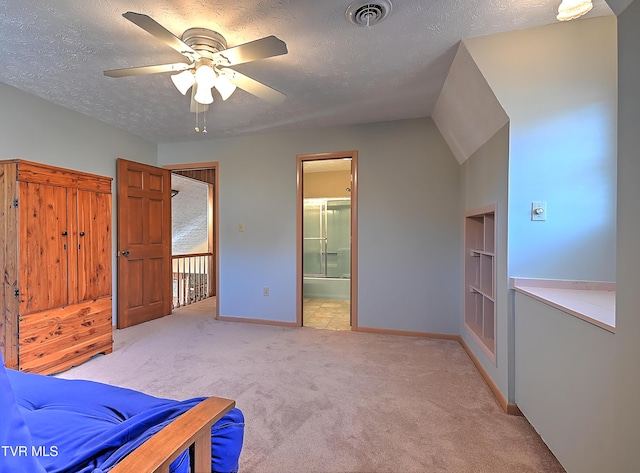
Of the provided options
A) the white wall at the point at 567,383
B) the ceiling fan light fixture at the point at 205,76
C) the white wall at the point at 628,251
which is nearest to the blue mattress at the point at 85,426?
the white wall at the point at 628,251

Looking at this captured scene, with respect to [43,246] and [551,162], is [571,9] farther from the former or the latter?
[43,246]

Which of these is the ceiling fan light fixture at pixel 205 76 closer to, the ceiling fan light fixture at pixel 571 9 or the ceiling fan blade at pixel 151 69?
the ceiling fan blade at pixel 151 69

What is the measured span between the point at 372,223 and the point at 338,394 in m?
1.92

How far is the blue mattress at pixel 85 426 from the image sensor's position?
0.66 m

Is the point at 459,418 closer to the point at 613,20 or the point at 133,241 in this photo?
the point at 613,20

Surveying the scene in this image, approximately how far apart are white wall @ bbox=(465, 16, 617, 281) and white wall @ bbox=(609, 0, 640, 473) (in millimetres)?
1013

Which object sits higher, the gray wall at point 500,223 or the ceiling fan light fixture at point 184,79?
the ceiling fan light fixture at point 184,79

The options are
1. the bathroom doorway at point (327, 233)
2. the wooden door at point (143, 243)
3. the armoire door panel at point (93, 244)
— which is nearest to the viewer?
the armoire door panel at point (93, 244)

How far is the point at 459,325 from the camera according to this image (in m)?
3.22

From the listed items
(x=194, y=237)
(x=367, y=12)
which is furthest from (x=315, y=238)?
(x=367, y=12)

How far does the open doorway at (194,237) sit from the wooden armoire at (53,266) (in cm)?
188

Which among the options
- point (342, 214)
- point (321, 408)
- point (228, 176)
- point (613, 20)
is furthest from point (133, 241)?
point (613, 20)

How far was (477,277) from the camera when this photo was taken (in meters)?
2.96

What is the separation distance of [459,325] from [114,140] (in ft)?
14.7
